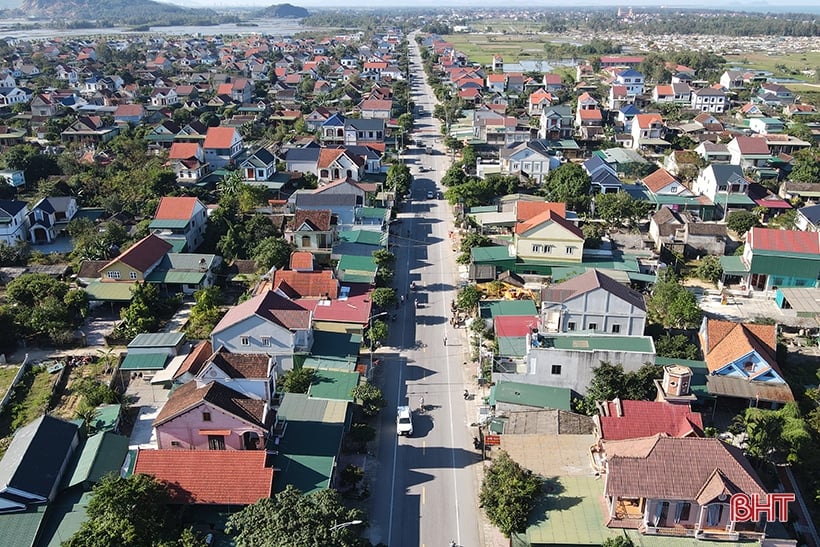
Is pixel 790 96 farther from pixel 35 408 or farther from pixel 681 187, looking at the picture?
pixel 35 408

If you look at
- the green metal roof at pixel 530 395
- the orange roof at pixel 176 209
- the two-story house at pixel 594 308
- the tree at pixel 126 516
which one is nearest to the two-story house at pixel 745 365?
the two-story house at pixel 594 308

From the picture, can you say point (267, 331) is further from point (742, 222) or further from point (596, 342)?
point (742, 222)

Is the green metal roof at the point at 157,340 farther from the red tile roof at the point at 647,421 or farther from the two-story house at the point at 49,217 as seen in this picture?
the two-story house at the point at 49,217

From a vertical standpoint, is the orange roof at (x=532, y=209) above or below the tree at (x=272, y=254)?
above

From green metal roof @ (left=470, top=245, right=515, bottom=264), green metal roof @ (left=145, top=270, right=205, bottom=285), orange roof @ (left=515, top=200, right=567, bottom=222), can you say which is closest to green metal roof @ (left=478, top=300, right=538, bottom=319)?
green metal roof @ (left=470, top=245, right=515, bottom=264)

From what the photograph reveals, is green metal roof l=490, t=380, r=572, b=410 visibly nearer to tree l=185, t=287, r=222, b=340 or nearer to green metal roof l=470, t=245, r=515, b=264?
green metal roof l=470, t=245, r=515, b=264

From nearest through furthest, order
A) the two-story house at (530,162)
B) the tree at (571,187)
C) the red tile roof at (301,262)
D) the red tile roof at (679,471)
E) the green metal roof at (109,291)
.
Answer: the red tile roof at (679,471), the green metal roof at (109,291), the red tile roof at (301,262), the tree at (571,187), the two-story house at (530,162)
